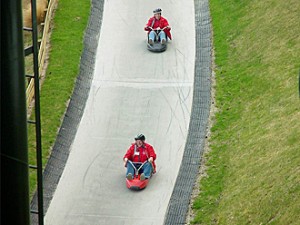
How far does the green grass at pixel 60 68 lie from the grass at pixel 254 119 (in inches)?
149

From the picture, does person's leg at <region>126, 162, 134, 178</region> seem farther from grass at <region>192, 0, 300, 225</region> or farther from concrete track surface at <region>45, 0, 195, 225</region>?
grass at <region>192, 0, 300, 225</region>

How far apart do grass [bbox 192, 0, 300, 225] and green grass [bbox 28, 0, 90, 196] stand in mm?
3785

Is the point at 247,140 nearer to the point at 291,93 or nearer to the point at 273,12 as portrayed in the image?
the point at 291,93

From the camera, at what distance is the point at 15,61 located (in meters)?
11.4

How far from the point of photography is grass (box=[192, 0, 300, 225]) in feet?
59.2

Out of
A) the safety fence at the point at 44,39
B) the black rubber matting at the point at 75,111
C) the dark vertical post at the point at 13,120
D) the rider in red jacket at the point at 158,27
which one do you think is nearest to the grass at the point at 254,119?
the rider in red jacket at the point at 158,27

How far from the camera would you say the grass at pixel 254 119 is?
1805cm

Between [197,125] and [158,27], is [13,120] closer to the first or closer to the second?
[197,125]

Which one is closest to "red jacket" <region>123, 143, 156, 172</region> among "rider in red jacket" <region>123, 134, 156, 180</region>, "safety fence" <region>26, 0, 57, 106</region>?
"rider in red jacket" <region>123, 134, 156, 180</region>

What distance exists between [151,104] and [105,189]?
4044mm

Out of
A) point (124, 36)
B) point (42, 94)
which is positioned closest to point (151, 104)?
point (42, 94)

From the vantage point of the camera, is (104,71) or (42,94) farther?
(104,71)

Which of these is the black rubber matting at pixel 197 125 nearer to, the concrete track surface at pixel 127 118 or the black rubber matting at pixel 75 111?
the concrete track surface at pixel 127 118

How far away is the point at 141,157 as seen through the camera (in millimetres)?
19688
